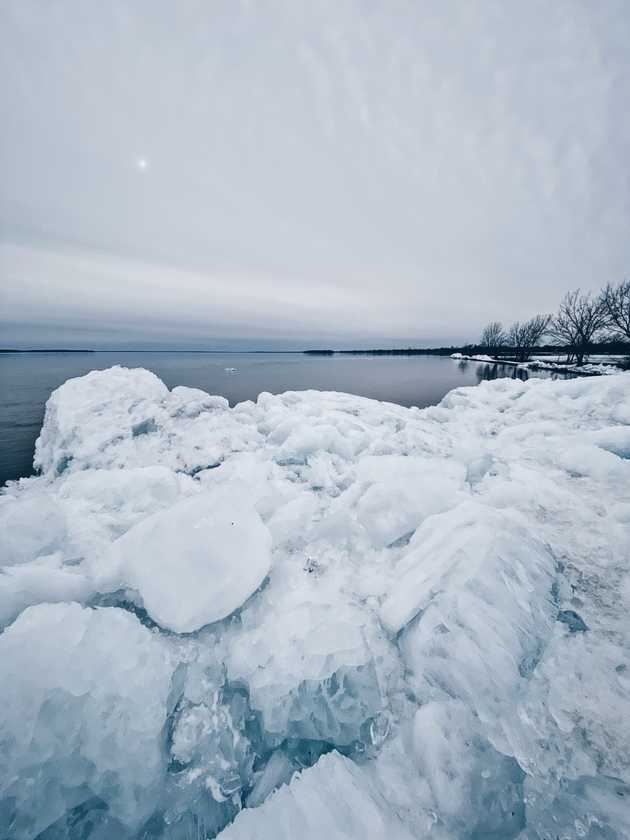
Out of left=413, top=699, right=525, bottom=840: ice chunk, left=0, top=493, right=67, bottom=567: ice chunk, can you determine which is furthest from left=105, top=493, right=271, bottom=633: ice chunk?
left=413, top=699, right=525, bottom=840: ice chunk

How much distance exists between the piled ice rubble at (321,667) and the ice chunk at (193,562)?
0.5 inches

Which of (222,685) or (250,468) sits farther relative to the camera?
(250,468)

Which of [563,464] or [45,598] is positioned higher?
[563,464]

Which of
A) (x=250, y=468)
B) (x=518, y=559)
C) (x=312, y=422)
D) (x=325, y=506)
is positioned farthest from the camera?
(x=312, y=422)

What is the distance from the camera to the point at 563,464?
13.4 ft

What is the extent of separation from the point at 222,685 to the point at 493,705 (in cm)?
151

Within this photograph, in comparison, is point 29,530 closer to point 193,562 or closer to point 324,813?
point 193,562

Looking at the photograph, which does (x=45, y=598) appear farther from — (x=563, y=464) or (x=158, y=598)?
(x=563, y=464)

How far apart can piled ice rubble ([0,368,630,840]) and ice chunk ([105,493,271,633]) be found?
0.01m

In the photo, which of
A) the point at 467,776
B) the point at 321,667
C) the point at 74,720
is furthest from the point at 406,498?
the point at 74,720

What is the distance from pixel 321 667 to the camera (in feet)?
5.78

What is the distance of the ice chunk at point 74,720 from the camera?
1.36 meters

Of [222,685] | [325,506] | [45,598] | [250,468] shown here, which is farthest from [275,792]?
[250,468]

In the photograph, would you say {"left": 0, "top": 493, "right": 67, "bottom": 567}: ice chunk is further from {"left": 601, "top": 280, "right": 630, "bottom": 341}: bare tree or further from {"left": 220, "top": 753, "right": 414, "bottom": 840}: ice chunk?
{"left": 601, "top": 280, "right": 630, "bottom": 341}: bare tree
